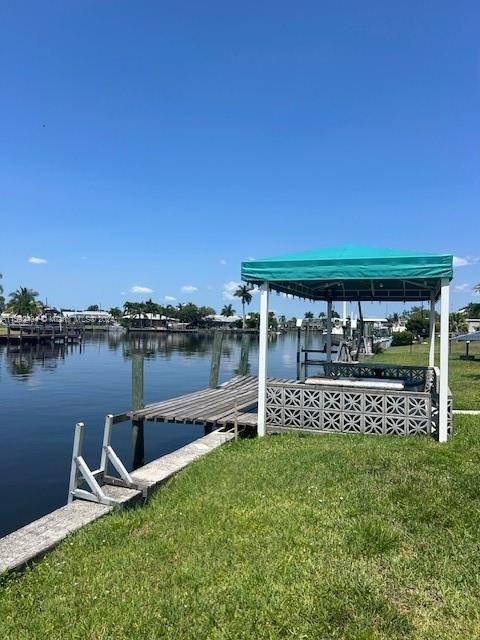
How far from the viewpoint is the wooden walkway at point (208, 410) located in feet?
36.9

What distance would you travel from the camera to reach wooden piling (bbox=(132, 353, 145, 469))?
1255cm

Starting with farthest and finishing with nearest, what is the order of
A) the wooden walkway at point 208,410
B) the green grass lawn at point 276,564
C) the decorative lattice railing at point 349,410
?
1. the wooden walkway at point 208,410
2. the decorative lattice railing at point 349,410
3. the green grass lawn at point 276,564

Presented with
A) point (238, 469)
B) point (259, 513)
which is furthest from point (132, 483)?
point (259, 513)

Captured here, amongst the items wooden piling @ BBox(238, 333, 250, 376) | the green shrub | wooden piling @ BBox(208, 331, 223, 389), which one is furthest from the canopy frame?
the green shrub

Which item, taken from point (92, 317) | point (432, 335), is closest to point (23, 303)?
point (92, 317)

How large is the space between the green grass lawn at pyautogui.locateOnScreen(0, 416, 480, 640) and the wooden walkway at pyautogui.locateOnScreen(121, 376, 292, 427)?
13.0 feet

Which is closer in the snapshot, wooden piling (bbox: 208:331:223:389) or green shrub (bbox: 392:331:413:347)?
wooden piling (bbox: 208:331:223:389)

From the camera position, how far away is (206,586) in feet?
13.3

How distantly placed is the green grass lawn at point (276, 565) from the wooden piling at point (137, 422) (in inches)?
227

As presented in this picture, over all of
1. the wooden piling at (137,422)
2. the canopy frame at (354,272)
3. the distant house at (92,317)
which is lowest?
the wooden piling at (137,422)

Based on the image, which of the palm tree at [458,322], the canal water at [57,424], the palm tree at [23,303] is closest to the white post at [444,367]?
the canal water at [57,424]

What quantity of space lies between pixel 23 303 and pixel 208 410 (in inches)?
4272

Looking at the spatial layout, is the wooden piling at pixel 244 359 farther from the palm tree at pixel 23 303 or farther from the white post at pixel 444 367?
the palm tree at pixel 23 303

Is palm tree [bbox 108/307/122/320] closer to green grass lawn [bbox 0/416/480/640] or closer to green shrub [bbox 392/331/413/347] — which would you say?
green shrub [bbox 392/331/413/347]
